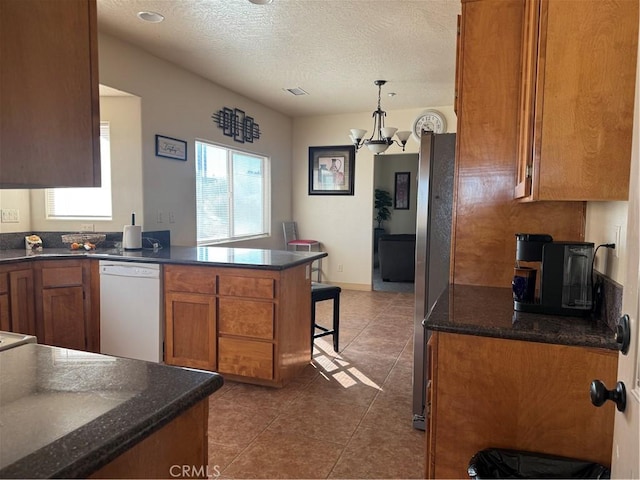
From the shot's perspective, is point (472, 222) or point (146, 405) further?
point (472, 222)

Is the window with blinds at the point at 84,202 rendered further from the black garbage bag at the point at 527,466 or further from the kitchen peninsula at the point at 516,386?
the black garbage bag at the point at 527,466

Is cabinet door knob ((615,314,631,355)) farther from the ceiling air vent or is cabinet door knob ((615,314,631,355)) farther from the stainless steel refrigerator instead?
the ceiling air vent

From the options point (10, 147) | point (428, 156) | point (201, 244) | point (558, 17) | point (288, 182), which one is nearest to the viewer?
point (10, 147)

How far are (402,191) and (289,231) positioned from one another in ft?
12.4

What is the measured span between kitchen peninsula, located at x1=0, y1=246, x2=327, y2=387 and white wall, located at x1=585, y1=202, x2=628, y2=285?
5.93 ft

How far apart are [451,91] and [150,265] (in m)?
3.88

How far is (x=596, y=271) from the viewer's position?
5.97 ft

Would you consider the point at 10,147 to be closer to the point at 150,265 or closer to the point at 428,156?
A: the point at 428,156

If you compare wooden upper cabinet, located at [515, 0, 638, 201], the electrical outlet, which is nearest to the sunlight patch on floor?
wooden upper cabinet, located at [515, 0, 638, 201]

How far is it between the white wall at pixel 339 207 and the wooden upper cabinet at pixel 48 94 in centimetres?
580

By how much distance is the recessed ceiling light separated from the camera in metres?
3.16

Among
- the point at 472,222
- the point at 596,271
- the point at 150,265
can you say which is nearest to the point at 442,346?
the point at 596,271

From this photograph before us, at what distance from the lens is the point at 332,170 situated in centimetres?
677

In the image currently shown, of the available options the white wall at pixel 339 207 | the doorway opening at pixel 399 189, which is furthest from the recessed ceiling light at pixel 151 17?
the doorway opening at pixel 399 189
